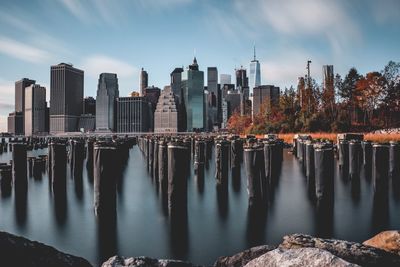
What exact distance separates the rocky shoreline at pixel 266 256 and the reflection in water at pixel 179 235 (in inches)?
174

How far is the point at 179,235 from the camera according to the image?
34.1ft

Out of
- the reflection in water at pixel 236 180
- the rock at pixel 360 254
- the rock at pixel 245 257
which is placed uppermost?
the rock at pixel 360 254

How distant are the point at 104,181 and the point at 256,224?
5.38 metres

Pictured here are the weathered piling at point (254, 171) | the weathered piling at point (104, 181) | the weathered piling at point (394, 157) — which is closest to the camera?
the weathered piling at point (104, 181)

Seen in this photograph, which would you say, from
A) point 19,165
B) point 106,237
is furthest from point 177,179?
point 19,165

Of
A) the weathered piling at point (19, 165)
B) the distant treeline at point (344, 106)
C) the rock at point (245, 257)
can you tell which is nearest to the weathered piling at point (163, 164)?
the weathered piling at point (19, 165)

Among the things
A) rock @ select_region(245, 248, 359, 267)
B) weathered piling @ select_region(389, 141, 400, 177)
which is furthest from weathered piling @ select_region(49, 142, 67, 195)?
weathered piling @ select_region(389, 141, 400, 177)

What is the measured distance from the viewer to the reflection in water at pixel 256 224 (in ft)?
32.4

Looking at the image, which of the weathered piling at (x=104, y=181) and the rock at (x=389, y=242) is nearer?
the rock at (x=389, y=242)

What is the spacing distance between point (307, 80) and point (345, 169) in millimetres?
48572

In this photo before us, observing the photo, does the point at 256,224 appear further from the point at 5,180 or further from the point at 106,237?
the point at 5,180

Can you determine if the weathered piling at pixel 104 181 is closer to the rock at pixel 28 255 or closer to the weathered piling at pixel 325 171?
the rock at pixel 28 255

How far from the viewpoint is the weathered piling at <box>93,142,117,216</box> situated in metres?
11.0

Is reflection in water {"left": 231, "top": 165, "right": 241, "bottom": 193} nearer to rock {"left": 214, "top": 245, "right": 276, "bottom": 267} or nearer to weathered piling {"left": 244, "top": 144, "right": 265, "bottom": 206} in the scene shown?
weathered piling {"left": 244, "top": 144, "right": 265, "bottom": 206}
